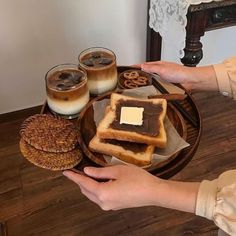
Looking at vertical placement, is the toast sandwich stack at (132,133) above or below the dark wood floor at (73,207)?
above

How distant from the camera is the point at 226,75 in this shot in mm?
1017

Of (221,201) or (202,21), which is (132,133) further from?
(202,21)

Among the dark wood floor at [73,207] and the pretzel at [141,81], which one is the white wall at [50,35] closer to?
the dark wood floor at [73,207]

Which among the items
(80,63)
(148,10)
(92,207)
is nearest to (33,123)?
(80,63)

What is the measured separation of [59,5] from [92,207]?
79 cm

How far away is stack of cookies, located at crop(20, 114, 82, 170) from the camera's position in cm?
81

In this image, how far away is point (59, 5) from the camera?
Result: 1.46 m

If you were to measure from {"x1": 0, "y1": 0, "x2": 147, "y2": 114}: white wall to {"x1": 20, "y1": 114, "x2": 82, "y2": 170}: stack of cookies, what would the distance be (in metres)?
0.68

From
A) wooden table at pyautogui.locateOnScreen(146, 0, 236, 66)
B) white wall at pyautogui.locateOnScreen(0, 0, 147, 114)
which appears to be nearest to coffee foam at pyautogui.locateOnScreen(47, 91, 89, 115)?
wooden table at pyautogui.locateOnScreen(146, 0, 236, 66)

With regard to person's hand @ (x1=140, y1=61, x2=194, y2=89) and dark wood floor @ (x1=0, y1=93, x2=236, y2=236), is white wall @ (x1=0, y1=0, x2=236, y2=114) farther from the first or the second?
person's hand @ (x1=140, y1=61, x2=194, y2=89)

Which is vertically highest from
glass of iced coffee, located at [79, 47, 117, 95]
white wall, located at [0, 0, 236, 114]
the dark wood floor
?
glass of iced coffee, located at [79, 47, 117, 95]

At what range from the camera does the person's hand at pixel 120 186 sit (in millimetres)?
729

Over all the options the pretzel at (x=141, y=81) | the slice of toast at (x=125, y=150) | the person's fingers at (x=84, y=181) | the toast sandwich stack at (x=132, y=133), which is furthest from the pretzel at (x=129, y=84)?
the person's fingers at (x=84, y=181)

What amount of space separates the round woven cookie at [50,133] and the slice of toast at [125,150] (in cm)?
6
